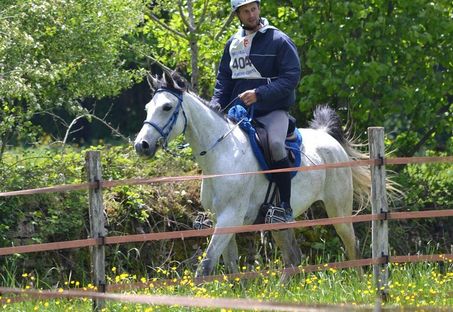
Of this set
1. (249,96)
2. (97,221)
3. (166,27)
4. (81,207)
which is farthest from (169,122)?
(166,27)

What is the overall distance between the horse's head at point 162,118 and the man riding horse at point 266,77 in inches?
23.4

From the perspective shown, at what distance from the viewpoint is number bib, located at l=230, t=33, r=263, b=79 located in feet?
31.8

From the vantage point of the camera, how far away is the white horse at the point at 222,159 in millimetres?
8742

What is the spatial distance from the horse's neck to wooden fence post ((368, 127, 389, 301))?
128 centimetres

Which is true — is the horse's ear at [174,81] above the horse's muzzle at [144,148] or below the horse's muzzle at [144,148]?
above

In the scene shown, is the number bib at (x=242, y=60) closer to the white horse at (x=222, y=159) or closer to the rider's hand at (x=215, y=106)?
the rider's hand at (x=215, y=106)

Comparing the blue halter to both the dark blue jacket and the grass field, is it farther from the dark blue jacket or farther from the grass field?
the grass field

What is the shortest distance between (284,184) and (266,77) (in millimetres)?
973

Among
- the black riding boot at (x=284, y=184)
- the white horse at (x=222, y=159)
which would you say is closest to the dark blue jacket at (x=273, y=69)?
the white horse at (x=222, y=159)

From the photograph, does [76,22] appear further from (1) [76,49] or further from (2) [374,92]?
(2) [374,92]

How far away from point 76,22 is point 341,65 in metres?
3.47

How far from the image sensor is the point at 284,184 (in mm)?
9398

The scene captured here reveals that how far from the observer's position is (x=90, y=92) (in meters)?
12.4

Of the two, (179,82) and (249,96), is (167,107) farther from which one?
(249,96)
